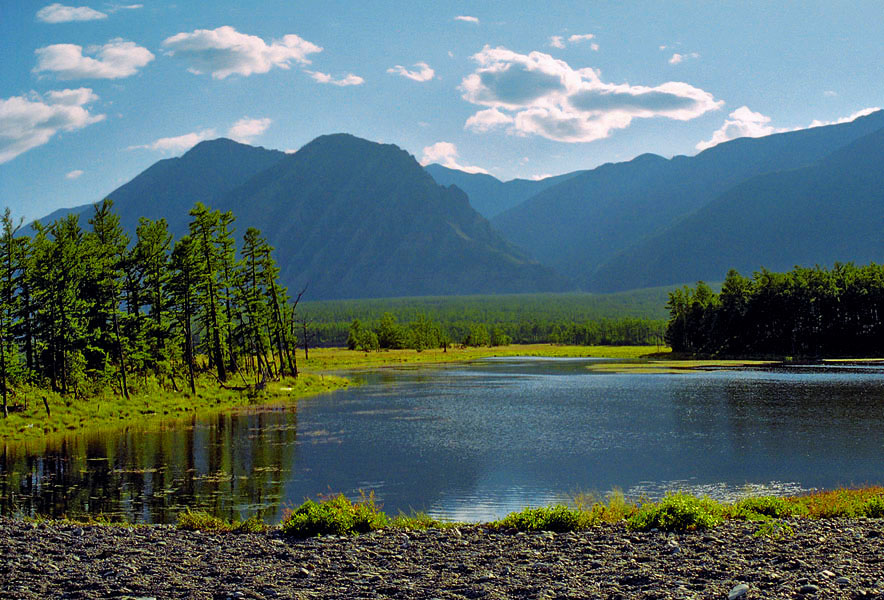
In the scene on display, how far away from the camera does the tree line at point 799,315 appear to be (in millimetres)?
115688

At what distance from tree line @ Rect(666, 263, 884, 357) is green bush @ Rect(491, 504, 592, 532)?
378ft

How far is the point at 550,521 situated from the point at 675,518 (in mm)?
2872

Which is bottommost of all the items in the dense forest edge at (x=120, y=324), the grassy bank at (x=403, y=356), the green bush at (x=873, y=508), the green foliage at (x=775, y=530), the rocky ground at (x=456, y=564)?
the grassy bank at (x=403, y=356)

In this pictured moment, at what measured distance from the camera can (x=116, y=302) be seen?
55.2 metres

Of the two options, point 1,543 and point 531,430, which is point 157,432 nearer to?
point 531,430

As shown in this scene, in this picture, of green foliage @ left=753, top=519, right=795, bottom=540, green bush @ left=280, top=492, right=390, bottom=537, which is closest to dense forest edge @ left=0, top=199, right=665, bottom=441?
Answer: green bush @ left=280, top=492, right=390, bottom=537

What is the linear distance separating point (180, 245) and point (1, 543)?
47.4 metres

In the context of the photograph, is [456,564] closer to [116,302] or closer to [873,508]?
[873,508]

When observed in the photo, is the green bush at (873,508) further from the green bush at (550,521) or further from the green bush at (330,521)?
the green bush at (330,521)

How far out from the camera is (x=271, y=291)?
76.8 metres

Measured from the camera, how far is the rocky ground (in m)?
11.9

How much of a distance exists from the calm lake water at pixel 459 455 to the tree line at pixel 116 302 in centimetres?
992

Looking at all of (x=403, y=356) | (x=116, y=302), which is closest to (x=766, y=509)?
(x=116, y=302)

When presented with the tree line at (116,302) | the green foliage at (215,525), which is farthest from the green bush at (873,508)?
the tree line at (116,302)
